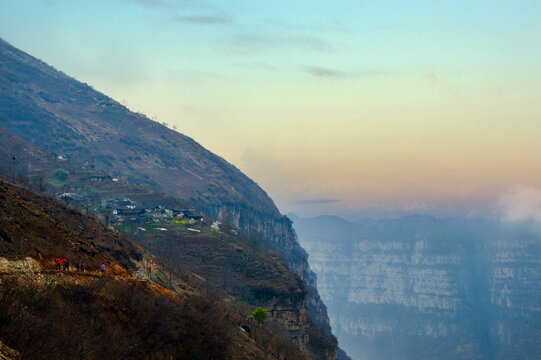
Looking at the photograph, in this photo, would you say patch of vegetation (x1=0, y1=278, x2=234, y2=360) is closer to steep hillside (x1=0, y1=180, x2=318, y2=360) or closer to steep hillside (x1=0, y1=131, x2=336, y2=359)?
steep hillside (x1=0, y1=180, x2=318, y2=360)

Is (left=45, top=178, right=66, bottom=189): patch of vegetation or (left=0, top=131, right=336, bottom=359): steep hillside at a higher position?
(left=45, top=178, right=66, bottom=189): patch of vegetation

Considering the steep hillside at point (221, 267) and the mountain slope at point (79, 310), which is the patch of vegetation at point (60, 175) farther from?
the mountain slope at point (79, 310)

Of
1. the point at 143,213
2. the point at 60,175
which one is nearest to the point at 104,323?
the point at 143,213

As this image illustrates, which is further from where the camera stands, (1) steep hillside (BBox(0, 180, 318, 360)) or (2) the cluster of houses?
(2) the cluster of houses

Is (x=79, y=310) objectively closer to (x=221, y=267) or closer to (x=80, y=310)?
(x=80, y=310)

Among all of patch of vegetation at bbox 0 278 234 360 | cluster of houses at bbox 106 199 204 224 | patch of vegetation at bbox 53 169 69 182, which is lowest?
patch of vegetation at bbox 0 278 234 360

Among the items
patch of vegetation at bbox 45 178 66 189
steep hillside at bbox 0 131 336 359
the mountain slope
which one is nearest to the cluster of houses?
steep hillside at bbox 0 131 336 359

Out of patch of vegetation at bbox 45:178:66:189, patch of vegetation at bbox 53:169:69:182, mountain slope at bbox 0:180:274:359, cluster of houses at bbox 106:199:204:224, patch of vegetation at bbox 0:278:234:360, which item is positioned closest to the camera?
patch of vegetation at bbox 0:278:234:360

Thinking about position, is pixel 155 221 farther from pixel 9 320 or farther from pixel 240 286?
pixel 9 320

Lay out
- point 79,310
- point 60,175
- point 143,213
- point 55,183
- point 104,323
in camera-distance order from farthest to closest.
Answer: point 60,175 < point 55,183 < point 143,213 < point 104,323 < point 79,310
